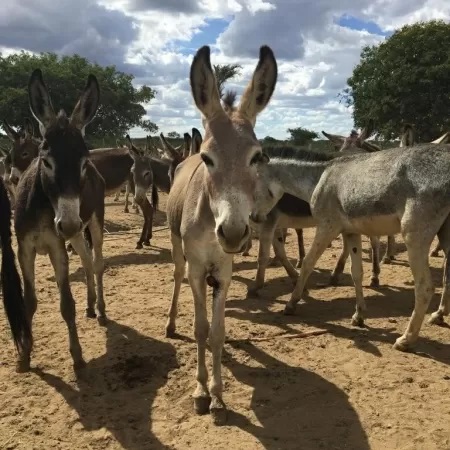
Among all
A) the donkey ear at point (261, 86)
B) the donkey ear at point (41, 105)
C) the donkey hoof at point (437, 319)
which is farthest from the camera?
the donkey hoof at point (437, 319)

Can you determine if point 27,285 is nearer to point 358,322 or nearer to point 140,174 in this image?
point 358,322

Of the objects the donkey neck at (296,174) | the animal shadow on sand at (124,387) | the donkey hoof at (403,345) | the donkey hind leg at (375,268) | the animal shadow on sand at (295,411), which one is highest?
the donkey neck at (296,174)

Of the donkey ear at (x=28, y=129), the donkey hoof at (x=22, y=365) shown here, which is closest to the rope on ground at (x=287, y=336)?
the donkey hoof at (x=22, y=365)

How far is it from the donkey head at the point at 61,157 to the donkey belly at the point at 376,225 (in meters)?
3.00

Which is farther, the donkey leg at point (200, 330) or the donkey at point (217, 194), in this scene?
the donkey leg at point (200, 330)

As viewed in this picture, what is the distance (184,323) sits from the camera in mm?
5578

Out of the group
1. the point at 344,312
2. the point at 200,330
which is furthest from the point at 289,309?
the point at 200,330

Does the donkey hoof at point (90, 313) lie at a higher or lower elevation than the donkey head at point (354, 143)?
lower

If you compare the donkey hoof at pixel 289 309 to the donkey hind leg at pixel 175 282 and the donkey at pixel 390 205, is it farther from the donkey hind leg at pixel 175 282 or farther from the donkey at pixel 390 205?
the donkey hind leg at pixel 175 282

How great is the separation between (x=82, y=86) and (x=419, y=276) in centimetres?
3133

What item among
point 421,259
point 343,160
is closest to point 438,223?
point 421,259

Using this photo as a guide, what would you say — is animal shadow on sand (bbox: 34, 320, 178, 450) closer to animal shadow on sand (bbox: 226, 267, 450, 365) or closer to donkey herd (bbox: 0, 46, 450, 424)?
donkey herd (bbox: 0, 46, 450, 424)

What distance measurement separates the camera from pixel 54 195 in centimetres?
388

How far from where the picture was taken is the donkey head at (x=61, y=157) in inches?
148
